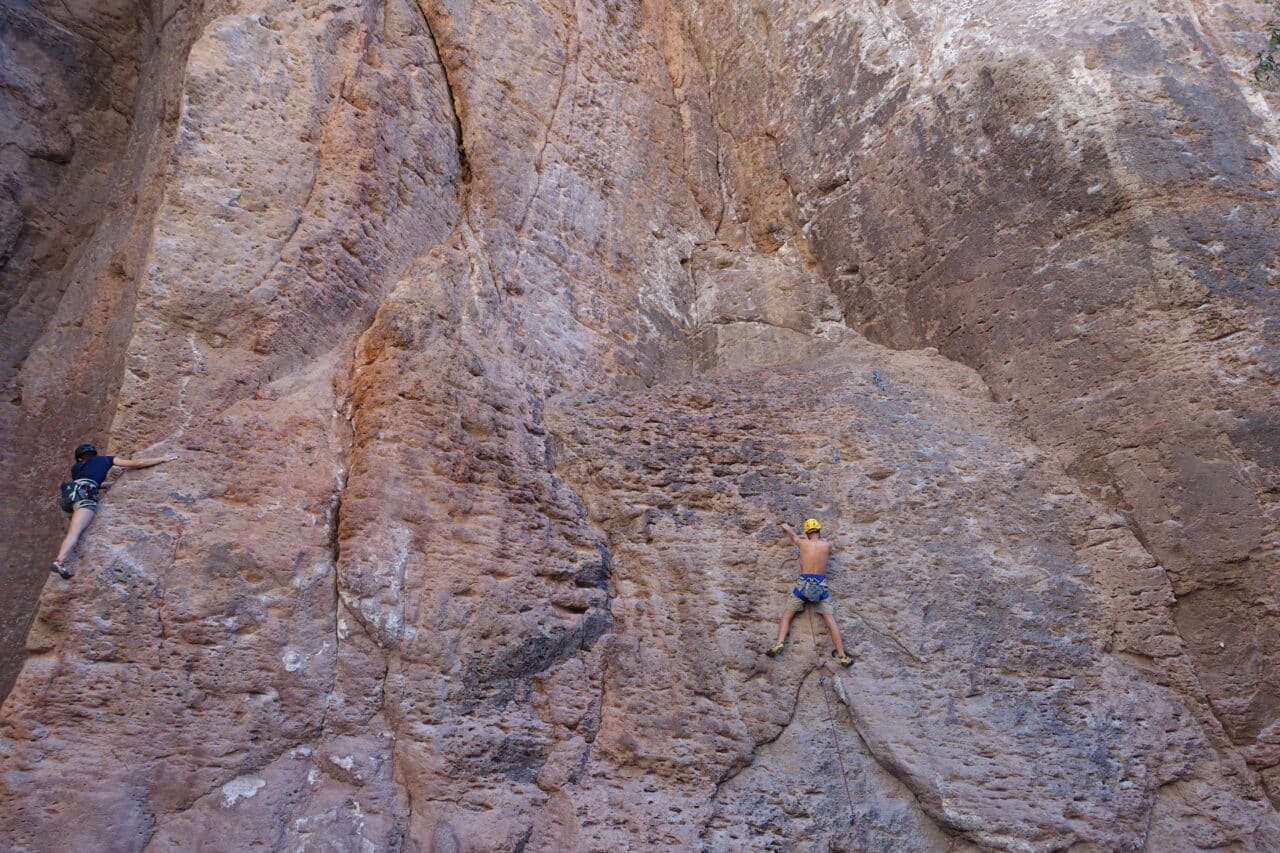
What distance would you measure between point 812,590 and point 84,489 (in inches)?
157

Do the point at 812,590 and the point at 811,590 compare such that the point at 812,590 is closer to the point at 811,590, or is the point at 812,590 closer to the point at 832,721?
the point at 811,590

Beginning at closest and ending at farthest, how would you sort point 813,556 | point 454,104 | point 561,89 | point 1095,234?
point 813,556 → point 1095,234 → point 454,104 → point 561,89

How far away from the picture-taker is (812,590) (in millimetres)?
5445

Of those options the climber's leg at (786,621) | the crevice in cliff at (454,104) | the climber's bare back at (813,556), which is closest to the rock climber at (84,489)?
the crevice in cliff at (454,104)

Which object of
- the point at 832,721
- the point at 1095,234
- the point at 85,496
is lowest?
the point at 832,721

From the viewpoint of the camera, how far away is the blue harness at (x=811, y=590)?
5.43 m

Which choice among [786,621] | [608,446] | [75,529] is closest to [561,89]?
[608,446]

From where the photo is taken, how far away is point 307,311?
18.5 feet

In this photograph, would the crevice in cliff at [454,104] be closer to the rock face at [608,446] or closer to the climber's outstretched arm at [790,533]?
the rock face at [608,446]

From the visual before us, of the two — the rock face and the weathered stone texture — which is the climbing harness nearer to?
the rock face

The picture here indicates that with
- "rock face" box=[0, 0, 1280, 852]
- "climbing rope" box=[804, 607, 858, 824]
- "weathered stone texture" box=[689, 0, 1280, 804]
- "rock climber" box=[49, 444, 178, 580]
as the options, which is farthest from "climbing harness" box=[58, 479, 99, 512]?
"weathered stone texture" box=[689, 0, 1280, 804]

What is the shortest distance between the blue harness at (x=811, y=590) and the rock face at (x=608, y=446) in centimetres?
16

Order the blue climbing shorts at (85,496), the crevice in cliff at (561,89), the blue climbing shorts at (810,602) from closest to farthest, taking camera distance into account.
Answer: the blue climbing shorts at (85,496) < the blue climbing shorts at (810,602) < the crevice in cliff at (561,89)

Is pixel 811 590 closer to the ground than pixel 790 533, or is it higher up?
closer to the ground
